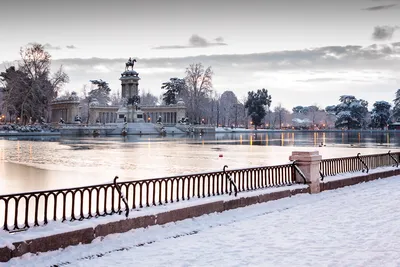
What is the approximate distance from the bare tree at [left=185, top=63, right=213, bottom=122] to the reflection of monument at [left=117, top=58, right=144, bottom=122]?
2196cm

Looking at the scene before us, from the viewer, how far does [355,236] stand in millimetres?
9367

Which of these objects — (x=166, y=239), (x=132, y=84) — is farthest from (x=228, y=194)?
(x=132, y=84)

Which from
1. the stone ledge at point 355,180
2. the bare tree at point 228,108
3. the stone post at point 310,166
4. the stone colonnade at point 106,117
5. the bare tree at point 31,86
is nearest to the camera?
the stone post at point 310,166

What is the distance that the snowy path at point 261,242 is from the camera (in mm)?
7750

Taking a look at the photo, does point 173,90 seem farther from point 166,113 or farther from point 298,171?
point 298,171

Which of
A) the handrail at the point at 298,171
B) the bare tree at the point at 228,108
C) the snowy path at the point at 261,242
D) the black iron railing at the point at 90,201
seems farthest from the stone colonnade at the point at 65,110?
the snowy path at the point at 261,242

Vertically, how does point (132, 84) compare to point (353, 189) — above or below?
above

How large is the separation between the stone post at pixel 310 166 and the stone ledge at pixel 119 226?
2.27 m

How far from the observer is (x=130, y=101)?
4136 inches

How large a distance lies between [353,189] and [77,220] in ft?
37.4

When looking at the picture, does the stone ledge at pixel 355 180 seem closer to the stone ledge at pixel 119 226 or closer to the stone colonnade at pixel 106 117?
the stone ledge at pixel 119 226

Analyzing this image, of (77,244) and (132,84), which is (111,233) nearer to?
(77,244)

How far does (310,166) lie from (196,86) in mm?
113059

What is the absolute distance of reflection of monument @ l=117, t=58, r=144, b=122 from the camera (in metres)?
105
